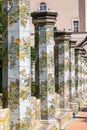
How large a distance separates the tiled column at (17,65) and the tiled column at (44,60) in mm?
2975

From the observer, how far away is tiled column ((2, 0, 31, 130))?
8.72m

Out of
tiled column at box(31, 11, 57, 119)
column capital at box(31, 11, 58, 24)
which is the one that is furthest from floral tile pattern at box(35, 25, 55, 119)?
column capital at box(31, 11, 58, 24)

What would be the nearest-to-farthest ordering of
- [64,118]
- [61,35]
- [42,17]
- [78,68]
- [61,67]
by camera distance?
[42,17] → [64,118] → [61,35] → [61,67] → [78,68]

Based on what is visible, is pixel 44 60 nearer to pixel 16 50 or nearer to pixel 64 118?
pixel 64 118

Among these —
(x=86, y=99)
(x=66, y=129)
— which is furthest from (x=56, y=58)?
(x=86, y=99)

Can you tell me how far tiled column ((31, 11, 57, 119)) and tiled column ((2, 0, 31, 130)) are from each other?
2975mm

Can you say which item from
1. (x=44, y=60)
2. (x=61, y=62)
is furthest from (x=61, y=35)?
(x=44, y=60)

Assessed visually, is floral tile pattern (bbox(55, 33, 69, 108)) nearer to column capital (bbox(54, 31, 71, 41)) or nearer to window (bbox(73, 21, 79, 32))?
column capital (bbox(54, 31, 71, 41))

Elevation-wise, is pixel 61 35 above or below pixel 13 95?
above

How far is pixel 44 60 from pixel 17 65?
327 cm

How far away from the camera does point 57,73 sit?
16.1 m

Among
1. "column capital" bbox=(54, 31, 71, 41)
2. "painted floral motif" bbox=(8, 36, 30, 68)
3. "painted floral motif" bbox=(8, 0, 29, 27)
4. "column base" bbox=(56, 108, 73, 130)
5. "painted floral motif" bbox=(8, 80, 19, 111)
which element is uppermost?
"painted floral motif" bbox=(8, 0, 29, 27)

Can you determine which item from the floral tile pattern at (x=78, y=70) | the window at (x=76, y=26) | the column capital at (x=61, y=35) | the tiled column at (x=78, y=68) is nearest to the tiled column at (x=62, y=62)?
the column capital at (x=61, y=35)

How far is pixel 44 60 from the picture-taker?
11992 millimetres
